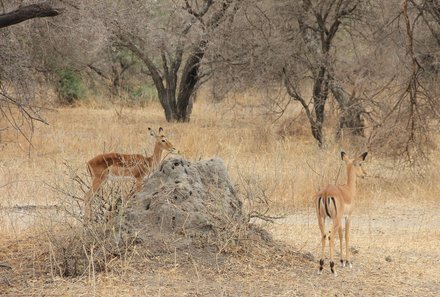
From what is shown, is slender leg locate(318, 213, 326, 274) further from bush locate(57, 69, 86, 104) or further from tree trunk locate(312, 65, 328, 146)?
bush locate(57, 69, 86, 104)

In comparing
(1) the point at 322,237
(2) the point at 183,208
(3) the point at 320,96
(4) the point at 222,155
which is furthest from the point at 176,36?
(1) the point at 322,237

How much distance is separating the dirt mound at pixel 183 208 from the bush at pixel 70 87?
62.3 ft

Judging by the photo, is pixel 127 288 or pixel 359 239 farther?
pixel 359 239

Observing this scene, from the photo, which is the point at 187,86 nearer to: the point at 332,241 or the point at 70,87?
the point at 70,87

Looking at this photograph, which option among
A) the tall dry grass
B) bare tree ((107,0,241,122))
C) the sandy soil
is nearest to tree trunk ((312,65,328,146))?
the tall dry grass

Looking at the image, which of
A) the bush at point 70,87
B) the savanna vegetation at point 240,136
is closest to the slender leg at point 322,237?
the savanna vegetation at point 240,136

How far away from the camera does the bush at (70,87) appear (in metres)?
26.3

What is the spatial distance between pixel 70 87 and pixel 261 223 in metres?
18.6

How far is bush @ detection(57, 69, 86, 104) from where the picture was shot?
2628cm

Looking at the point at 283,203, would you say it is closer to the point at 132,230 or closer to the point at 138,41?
the point at 132,230

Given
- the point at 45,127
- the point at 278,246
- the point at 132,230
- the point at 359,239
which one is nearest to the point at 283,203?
the point at 359,239

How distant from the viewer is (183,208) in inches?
288

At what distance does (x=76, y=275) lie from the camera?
6758 mm

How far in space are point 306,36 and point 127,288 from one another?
37.4 feet
